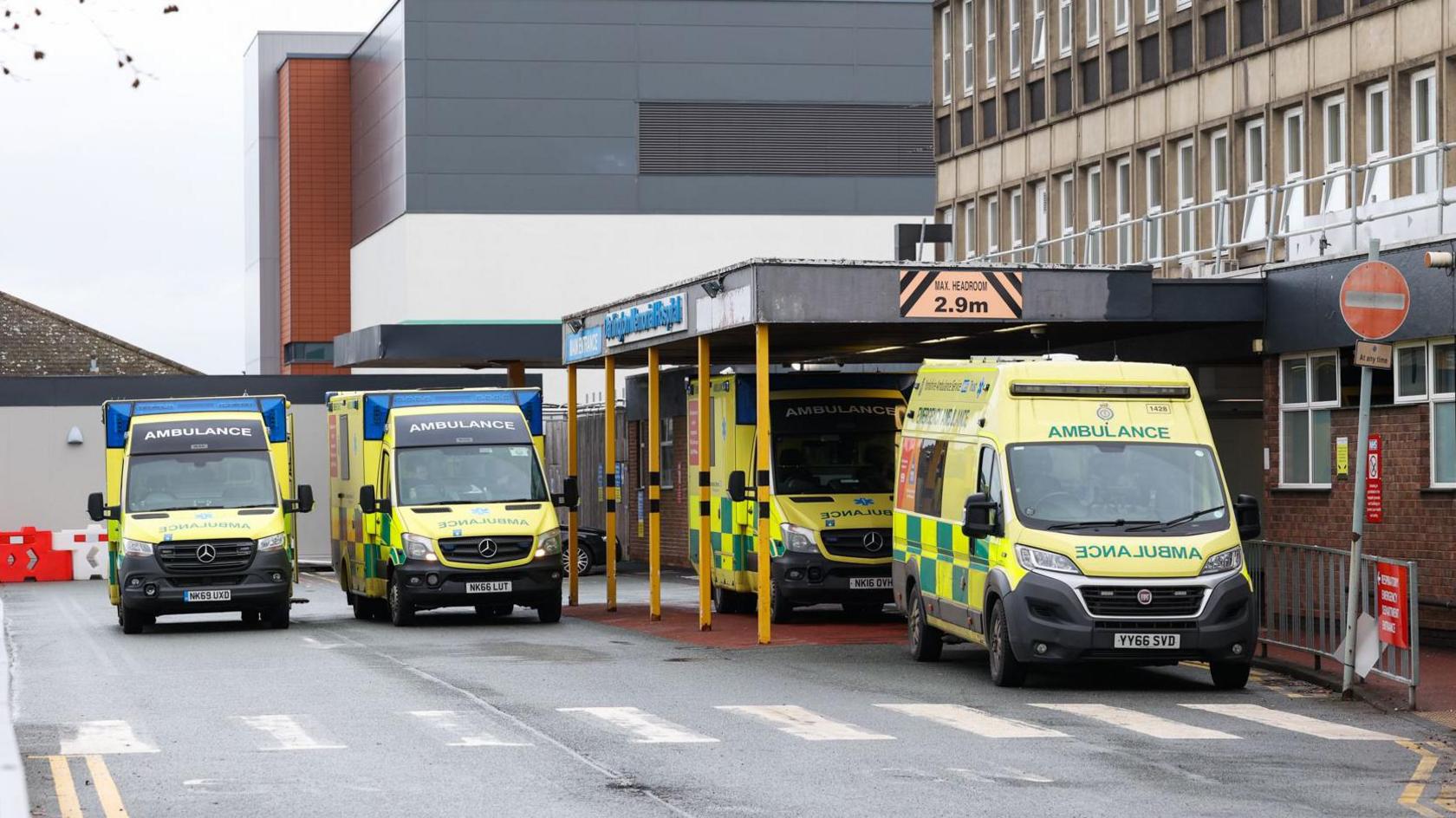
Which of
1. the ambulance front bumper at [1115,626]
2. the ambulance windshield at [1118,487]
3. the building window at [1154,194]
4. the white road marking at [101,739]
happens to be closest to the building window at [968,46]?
the building window at [1154,194]

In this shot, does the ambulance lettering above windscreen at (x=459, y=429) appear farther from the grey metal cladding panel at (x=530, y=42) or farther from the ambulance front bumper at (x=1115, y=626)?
the grey metal cladding panel at (x=530, y=42)

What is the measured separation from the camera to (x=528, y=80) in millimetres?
66125

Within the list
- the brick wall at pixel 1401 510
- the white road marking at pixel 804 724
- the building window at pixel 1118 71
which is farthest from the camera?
the building window at pixel 1118 71

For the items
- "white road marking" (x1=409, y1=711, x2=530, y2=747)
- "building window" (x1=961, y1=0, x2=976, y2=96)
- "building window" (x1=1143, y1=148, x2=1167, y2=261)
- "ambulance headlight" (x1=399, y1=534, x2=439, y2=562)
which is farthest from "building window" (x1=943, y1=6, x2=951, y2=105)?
"white road marking" (x1=409, y1=711, x2=530, y2=747)

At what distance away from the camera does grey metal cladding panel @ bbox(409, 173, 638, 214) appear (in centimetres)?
6531

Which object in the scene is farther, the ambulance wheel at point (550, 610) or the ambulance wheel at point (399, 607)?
the ambulance wheel at point (550, 610)

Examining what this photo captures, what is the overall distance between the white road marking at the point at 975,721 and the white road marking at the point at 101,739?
5072 mm

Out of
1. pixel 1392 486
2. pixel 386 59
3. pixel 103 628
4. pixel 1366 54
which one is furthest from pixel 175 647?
pixel 386 59

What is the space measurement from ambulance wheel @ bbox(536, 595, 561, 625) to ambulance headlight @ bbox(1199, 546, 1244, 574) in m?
11.2

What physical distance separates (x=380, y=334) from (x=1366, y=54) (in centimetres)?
1914

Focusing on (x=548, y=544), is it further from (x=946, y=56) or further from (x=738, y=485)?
(x=946, y=56)

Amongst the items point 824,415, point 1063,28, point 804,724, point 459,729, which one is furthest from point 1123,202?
point 459,729

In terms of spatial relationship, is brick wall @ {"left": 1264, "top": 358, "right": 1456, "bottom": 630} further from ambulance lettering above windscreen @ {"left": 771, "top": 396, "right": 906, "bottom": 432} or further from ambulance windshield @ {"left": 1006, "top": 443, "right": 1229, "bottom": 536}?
ambulance lettering above windscreen @ {"left": 771, "top": 396, "right": 906, "bottom": 432}

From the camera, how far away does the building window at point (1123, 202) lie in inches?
1483
